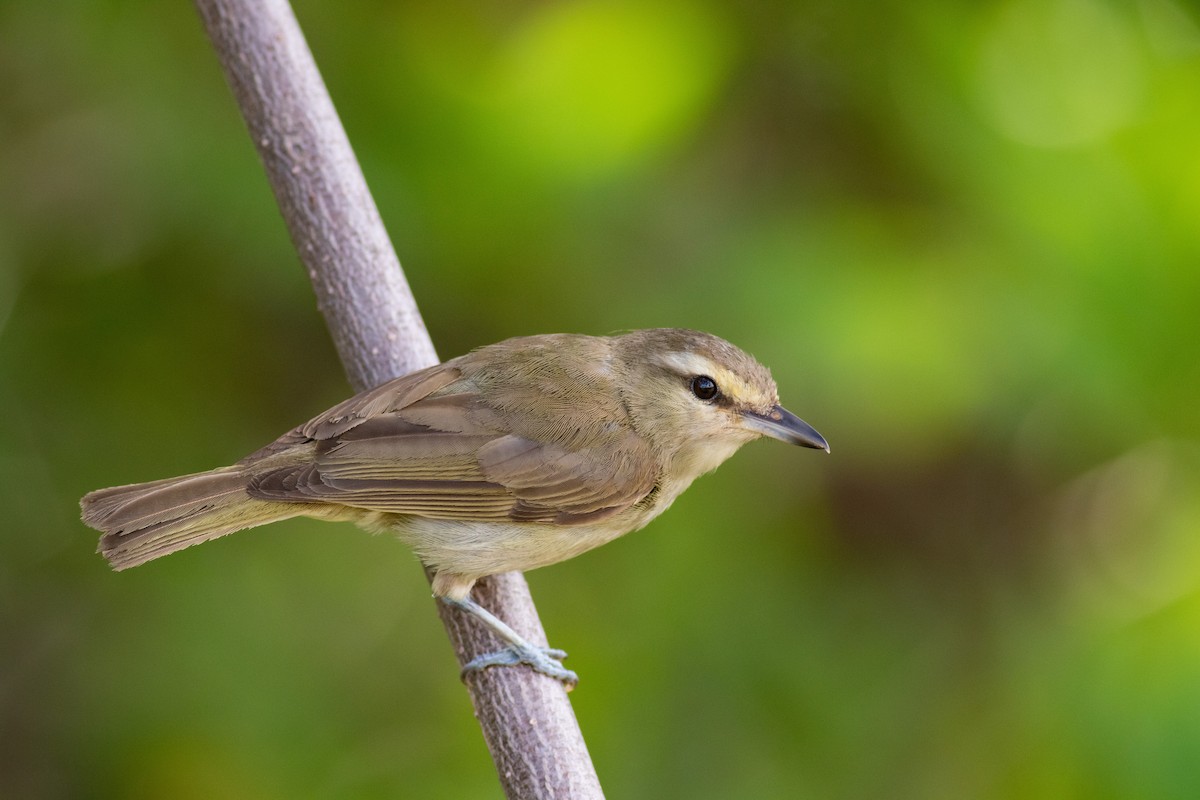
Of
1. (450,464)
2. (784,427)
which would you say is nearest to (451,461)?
(450,464)

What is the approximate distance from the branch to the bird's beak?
2.65 ft

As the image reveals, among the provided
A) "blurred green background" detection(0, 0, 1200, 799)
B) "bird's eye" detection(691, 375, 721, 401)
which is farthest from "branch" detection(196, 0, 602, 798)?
"bird's eye" detection(691, 375, 721, 401)

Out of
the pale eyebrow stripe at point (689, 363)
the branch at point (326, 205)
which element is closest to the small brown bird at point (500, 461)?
the pale eyebrow stripe at point (689, 363)

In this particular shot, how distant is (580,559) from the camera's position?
13.3ft

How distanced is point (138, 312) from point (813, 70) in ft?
8.04

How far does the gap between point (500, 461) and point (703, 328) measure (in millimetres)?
883

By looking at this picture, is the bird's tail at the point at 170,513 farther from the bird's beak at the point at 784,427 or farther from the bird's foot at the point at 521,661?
the bird's beak at the point at 784,427

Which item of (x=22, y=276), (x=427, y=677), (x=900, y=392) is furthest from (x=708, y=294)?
(x=22, y=276)

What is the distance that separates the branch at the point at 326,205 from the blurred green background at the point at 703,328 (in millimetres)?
464

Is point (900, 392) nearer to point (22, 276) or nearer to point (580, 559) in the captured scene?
point (580, 559)

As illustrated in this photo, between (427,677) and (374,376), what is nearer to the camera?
(374,376)

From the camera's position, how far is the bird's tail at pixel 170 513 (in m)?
3.21

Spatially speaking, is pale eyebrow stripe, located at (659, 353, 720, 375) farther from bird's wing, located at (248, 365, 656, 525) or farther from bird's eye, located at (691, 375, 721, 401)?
bird's wing, located at (248, 365, 656, 525)

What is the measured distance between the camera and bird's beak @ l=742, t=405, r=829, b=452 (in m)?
3.42
